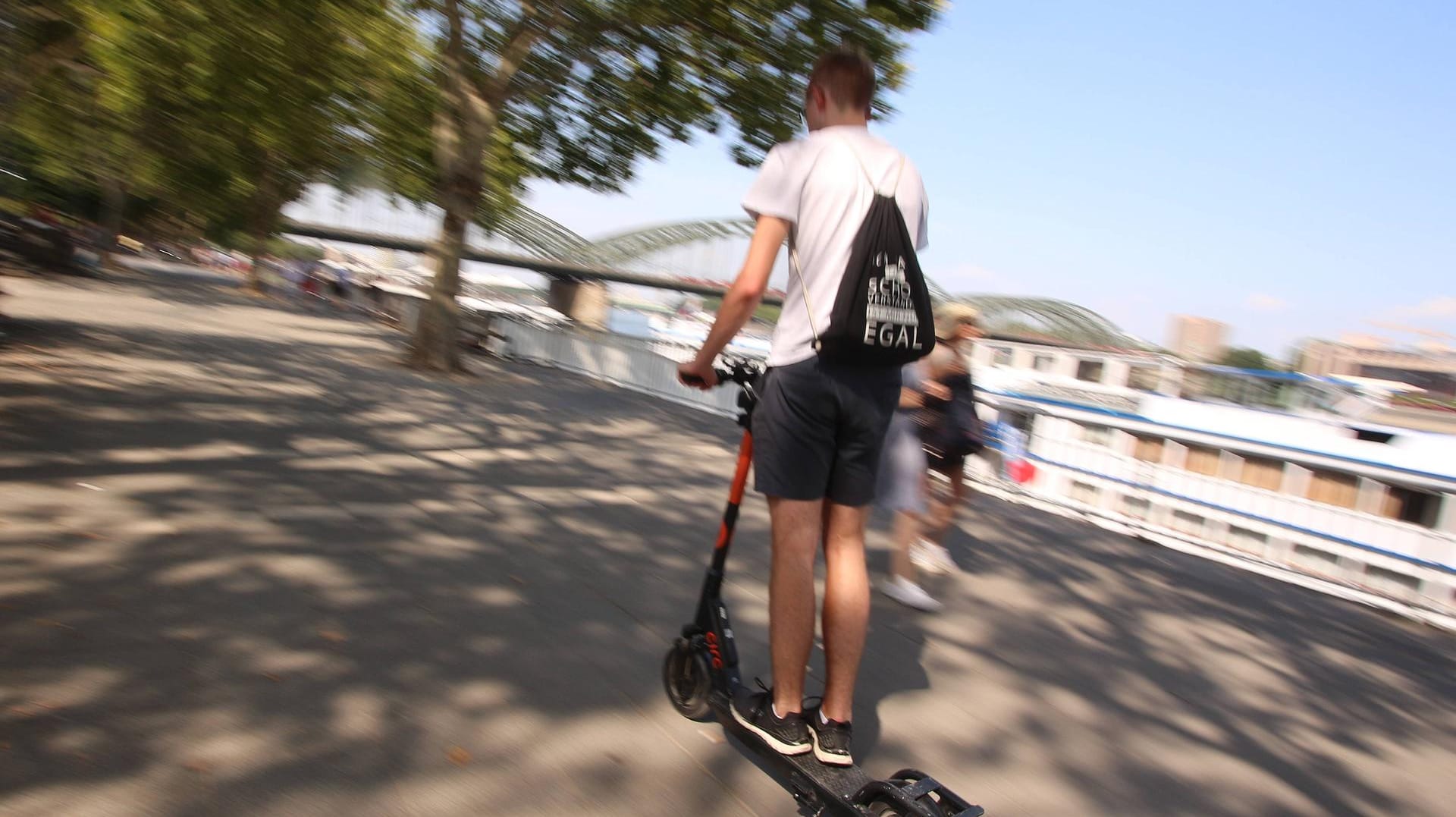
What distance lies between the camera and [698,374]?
2.86 meters

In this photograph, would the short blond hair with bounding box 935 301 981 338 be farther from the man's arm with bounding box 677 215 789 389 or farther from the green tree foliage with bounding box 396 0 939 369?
the green tree foliage with bounding box 396 0 939 369

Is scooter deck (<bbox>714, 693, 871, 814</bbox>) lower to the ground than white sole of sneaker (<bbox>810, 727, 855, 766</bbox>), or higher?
lower

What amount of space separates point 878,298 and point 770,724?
47.1 inches

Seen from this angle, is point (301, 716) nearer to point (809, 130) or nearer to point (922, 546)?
point (809, 130)

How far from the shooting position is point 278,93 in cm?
980

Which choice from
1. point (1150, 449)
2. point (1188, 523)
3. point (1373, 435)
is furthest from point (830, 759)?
point (1150, 449)

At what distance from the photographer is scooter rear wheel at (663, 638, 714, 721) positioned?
3090 millimetres

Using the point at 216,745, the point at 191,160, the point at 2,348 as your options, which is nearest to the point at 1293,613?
the point at 216,745

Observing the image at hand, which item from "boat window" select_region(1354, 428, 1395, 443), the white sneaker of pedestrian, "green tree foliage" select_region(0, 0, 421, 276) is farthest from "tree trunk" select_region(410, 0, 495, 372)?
"boat window" select_region(1354, 428, 1395, 443)

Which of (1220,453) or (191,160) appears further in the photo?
(1220,453)

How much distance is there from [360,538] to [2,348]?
6.91m

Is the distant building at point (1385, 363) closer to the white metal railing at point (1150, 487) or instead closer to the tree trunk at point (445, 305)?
the white metal railing at point (1150, 487)

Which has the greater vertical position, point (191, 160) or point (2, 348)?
point (191, 160)

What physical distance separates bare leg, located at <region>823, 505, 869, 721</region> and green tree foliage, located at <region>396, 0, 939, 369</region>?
9184mm
